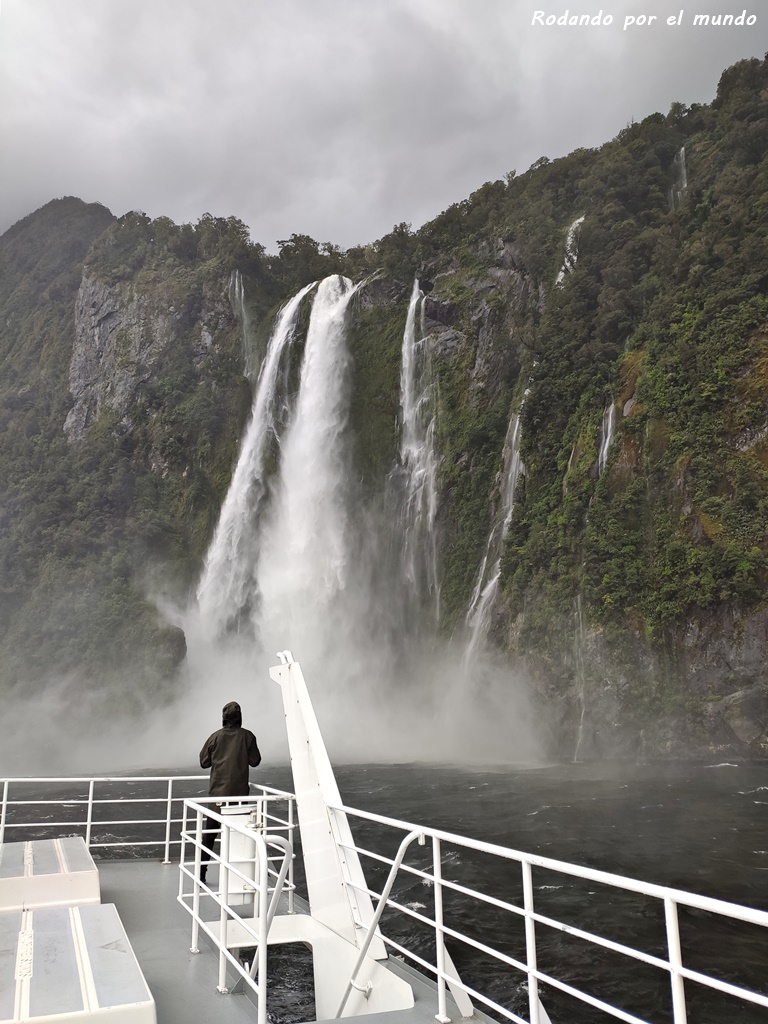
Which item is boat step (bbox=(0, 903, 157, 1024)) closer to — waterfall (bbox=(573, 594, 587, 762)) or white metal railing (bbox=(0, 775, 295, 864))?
white metal railing (bbox=(0, 775, 295, 864))

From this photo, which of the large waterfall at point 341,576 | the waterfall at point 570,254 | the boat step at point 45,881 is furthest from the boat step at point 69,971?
the waterfall at point 570,254

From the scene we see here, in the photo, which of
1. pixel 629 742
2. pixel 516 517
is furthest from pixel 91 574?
pixel 629 742

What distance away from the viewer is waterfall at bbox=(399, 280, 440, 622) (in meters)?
32.7

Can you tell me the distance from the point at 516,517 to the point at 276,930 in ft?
82.8

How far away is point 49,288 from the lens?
223 feet

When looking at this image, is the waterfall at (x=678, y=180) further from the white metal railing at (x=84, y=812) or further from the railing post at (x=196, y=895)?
the railing post at (x=196, y=895)

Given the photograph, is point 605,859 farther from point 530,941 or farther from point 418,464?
point 418,464

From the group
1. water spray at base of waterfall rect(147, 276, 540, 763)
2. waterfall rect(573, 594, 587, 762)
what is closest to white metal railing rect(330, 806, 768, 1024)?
waterfall rect(573, 594, 587, 762)

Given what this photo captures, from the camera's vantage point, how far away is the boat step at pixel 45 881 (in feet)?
15.2

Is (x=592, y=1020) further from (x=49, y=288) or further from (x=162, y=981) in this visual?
(x=49, y=288)

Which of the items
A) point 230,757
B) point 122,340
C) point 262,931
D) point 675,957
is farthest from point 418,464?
point 675,957

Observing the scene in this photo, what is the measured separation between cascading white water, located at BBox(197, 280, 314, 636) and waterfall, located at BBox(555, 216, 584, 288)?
13482mm

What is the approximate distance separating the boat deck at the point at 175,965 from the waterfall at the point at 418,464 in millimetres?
25064

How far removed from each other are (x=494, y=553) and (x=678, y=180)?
17.9m
